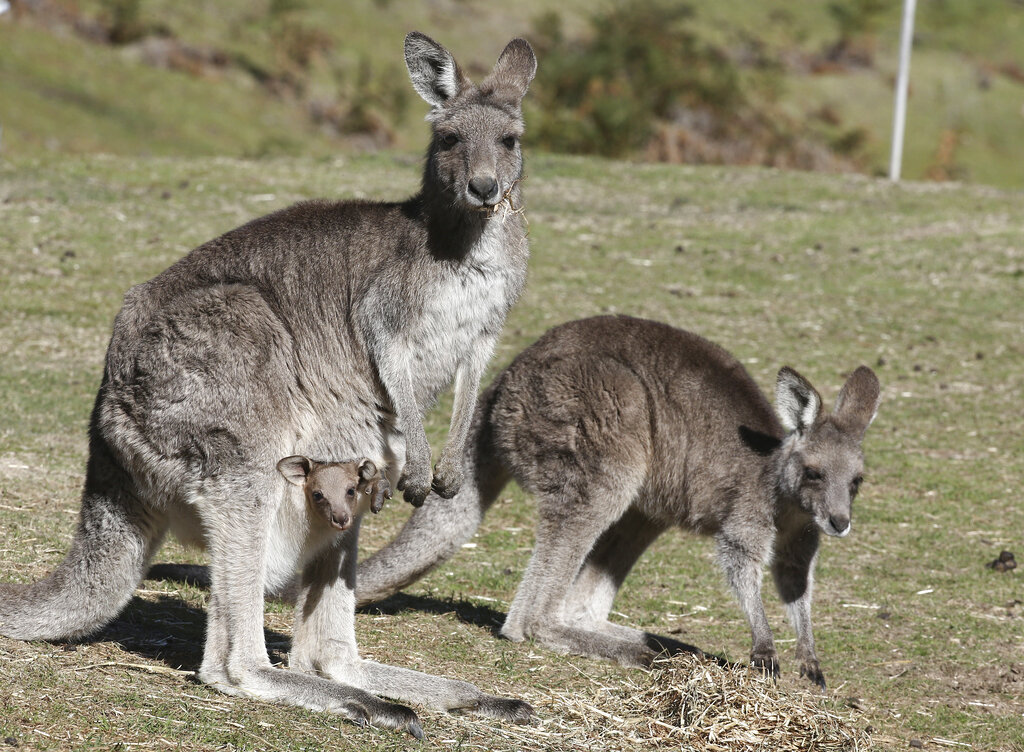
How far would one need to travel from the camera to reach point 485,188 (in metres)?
4.36

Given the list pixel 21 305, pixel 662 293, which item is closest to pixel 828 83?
pixel 662 293

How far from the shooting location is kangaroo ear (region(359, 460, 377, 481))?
4363mm

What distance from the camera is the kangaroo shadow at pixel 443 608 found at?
537 centimetres

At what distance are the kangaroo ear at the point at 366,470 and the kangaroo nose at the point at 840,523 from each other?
204cm

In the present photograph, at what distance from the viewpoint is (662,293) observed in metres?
11.3

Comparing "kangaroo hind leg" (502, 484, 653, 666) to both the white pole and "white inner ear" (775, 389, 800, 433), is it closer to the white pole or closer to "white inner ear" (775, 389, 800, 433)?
"white inner ear" (775, 389, 800, 433)

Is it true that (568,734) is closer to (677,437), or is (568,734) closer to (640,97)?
(677,437)

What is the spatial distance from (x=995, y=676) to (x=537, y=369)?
236 cm

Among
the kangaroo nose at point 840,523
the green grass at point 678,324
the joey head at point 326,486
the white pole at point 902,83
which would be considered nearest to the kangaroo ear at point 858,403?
the kangaroo nose at point 840,523

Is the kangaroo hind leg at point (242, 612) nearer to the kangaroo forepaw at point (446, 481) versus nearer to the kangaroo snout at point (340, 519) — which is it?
the kangaroo snout at point (340, 519)

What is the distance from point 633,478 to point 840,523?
87cm

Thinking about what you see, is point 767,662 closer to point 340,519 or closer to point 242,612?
point 340,519

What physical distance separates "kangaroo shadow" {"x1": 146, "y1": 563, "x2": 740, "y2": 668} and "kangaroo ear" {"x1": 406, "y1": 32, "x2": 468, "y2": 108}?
2.18 metres

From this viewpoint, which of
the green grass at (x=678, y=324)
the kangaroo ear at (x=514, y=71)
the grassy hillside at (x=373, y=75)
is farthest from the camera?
the grassy hillside at (x=373, y=75)
